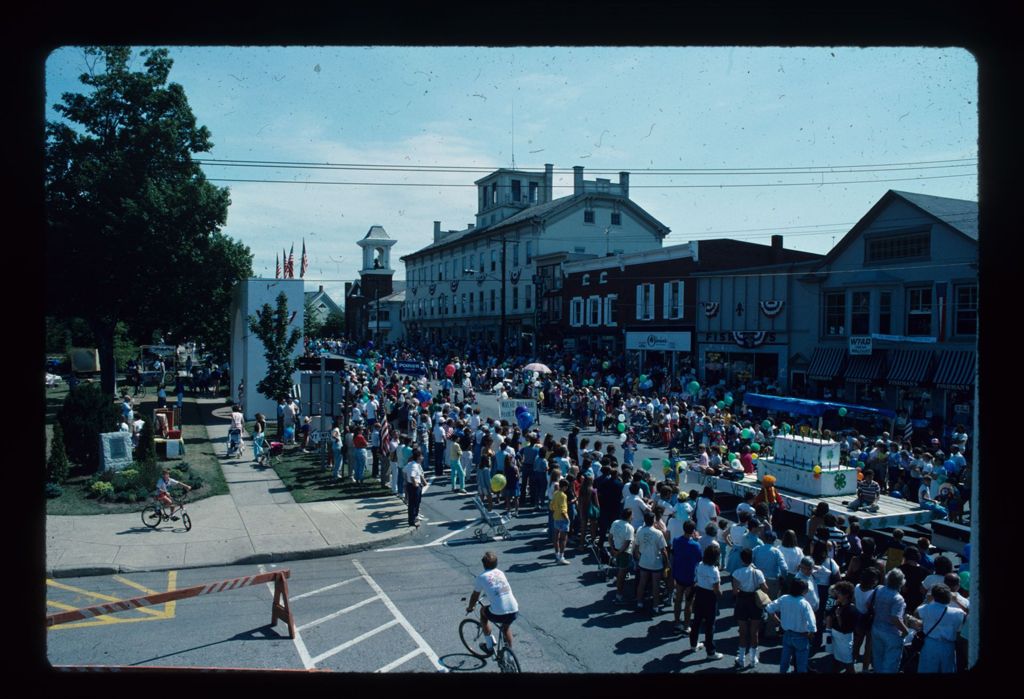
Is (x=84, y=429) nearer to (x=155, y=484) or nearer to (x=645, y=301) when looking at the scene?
(x=155, y=484)

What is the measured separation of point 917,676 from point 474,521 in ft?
46.3

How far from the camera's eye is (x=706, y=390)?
107ft

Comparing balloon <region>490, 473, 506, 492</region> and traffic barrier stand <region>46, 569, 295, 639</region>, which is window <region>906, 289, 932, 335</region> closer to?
balloon <region>490, 473, 506, 492</region>

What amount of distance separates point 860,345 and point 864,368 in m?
0.87

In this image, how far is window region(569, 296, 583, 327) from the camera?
46.7 metres

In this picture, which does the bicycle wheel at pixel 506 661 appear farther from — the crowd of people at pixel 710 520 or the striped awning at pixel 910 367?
the striped awning at pixel 910 367

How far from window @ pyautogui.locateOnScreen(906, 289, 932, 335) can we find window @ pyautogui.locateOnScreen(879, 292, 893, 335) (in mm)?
858

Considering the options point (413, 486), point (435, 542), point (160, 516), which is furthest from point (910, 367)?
point (160, 516)

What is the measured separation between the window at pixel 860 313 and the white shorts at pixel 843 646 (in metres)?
22.2

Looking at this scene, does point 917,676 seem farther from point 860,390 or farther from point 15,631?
point 860,390

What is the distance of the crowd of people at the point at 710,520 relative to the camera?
311 inches

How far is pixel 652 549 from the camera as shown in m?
10.6

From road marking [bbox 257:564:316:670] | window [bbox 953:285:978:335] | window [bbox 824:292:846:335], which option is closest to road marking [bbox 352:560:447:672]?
road marking [bbox 257:564:316:670]

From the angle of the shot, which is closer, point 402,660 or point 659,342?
point 402,660
